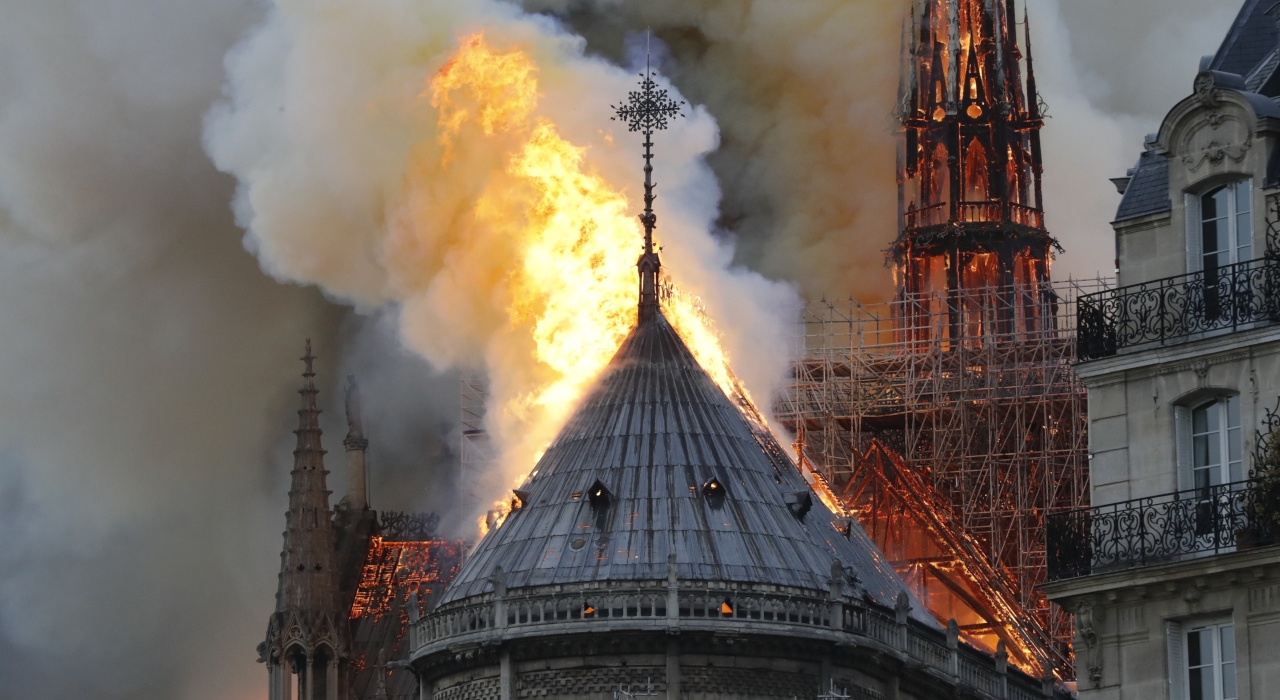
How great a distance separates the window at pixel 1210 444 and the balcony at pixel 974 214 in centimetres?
6539

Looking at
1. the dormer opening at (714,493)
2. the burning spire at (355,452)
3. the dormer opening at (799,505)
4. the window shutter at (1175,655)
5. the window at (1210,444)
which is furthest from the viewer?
the burning spire at (355,452)

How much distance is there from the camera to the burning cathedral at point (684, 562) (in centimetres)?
8325

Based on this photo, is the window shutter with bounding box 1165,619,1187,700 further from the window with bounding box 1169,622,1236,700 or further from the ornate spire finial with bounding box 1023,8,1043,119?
the ornate spire finial with bounding box 1023,8,1043,119

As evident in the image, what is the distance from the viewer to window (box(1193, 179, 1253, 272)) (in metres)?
55.6

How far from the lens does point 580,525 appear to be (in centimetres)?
8594

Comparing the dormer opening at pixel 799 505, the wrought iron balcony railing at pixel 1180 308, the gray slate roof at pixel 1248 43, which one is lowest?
the wrought iron balcony railing at pixel 1180 308

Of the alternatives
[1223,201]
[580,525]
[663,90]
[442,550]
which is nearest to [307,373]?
[442,550]

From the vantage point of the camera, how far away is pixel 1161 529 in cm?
5494

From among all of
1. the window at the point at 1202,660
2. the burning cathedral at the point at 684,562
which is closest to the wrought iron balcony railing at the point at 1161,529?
the window at the point at 1202,660

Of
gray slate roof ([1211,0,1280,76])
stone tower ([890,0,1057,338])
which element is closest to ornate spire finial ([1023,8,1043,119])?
stone tower ([890,0,1057,338])

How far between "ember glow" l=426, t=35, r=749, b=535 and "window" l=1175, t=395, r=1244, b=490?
35405 mm

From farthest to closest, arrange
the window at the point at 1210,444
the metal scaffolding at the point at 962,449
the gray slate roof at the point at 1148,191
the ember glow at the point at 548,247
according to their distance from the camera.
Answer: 1. the metal scaffolding at the point at 962,449
2. the ember glow at the point at 548,247
3. the gray slate roof at the point at 1148,191
4. the window at the point at 1210,444

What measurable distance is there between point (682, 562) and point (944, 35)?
43403mm

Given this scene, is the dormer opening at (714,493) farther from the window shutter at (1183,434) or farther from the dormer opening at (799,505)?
the window shutter at (1183,434)
